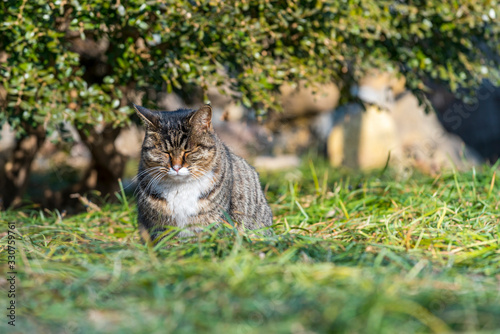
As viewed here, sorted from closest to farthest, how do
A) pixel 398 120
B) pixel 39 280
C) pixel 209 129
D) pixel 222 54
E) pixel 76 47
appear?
pixel 39 280, pixel 209 129, pixel 222 54, pixel 76 47, pixel 398 120

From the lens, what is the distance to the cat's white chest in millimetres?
3037

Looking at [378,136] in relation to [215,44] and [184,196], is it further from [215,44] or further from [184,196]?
[184,196]

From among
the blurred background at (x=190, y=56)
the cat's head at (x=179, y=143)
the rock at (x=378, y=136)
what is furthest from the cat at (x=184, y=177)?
the rock at (x=378, y=136)

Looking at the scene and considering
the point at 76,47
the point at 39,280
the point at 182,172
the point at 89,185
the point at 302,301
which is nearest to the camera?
the point at 302,301

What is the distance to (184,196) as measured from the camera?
10.0ft

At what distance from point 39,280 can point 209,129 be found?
Result: 55.0 inches

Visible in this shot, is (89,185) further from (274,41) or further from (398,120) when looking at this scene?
(398,120)

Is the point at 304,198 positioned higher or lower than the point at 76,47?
lower

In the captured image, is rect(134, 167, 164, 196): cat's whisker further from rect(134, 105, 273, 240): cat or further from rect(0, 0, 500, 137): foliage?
rect(0, 0, 500, 137): foliage

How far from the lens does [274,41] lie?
4.33 m

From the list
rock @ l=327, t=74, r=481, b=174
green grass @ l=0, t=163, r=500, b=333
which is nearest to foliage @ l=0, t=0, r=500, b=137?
green grass @ l=0, t=163, r=500, b=333

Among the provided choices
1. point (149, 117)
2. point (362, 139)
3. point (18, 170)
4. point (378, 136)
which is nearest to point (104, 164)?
point (18, 170)

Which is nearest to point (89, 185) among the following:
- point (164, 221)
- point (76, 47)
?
point (76, 47)

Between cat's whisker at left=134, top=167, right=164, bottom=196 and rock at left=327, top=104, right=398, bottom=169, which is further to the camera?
rock at left=327, top=104, right=398, bottom=169
